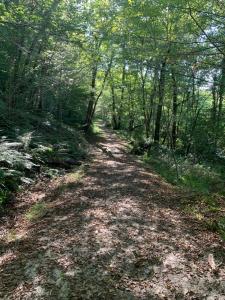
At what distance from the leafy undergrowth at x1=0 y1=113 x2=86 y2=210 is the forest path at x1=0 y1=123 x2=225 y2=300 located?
27.4 inches

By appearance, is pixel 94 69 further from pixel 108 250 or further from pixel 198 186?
pixel 108 250

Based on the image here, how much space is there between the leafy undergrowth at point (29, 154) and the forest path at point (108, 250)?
27.4 inches

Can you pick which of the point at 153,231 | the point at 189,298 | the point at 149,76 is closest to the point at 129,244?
the point at 153,231

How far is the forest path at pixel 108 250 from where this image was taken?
465 centimetres

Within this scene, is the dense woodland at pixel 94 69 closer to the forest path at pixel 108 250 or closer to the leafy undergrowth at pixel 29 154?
the leafy undergrowth at pixel 29 154

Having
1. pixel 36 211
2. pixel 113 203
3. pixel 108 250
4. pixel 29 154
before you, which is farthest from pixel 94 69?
pixel 108 250

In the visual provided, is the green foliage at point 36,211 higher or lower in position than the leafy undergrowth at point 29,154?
lower

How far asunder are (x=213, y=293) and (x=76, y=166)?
973 centimetres

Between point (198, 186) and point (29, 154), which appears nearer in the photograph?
point (198, 186)

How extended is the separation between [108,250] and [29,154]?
703 cm

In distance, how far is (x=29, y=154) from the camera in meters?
11.8

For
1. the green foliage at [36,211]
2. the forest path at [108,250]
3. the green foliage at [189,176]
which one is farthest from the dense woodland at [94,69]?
the forest path at [108,250]

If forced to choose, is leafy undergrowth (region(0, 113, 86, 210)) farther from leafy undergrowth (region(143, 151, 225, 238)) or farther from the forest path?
leafy undergrowth (region(143, 151, 225, 238))

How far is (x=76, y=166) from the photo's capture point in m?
13.7
